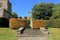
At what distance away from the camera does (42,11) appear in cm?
6094

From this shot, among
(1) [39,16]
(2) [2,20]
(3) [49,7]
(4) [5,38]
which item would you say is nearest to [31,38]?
(4) [5,38]

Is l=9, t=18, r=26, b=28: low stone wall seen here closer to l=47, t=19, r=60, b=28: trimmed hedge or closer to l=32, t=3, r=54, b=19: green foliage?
l=47, t=19, r=60, b=28: trimmed hedge

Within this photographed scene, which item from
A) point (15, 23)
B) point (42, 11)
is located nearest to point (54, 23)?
point (15, 23)

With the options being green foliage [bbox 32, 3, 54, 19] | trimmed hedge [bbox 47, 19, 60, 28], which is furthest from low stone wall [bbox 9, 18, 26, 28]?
green foliage [bbox 32, 3, 54, 19]

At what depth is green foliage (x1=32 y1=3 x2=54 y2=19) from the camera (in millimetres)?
59281

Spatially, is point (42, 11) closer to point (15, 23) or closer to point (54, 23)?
point (54, 23)

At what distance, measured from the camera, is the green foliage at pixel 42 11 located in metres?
59.3

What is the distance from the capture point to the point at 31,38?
2077 cm

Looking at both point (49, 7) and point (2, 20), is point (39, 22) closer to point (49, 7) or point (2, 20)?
point (2, 20)

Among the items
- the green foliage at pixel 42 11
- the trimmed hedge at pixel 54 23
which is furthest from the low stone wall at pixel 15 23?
the green foliage at pixel 42 11

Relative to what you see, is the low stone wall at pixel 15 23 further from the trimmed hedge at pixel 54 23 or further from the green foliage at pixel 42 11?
the green foliage at pixel 42 11

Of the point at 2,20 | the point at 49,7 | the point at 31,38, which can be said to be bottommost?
the point at 31,38

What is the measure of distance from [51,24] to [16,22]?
250 inches

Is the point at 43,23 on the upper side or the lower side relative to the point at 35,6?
lower
